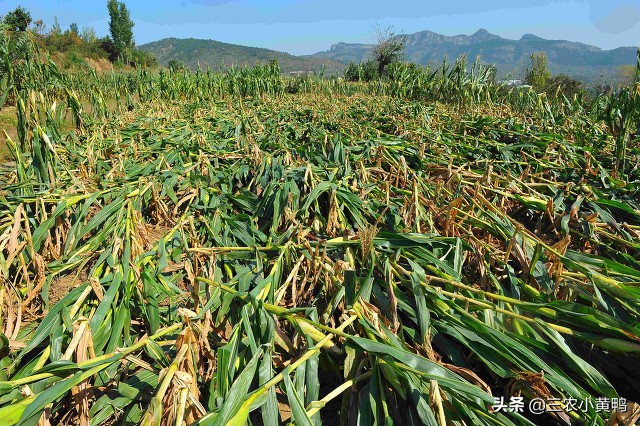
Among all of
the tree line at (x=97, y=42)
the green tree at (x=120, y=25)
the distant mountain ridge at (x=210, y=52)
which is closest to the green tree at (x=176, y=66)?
the tree line at (x=97, y=42)

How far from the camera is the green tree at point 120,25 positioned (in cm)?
3794

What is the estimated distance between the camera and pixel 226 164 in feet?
11.4

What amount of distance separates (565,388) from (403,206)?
129cm

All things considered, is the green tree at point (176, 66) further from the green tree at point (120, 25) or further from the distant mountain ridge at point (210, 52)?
the distant mountain ridge at point (210, 52)

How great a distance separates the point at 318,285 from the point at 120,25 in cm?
4649

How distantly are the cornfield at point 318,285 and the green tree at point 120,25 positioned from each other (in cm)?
4045

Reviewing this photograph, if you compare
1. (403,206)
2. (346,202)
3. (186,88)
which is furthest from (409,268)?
(186,88)

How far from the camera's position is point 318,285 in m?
1.93

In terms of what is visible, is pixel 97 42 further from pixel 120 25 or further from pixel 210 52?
pixel 210 52

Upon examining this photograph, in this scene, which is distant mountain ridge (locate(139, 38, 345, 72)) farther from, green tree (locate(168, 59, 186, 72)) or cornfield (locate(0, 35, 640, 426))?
cornfield (locate(0, 35, 640, 426))

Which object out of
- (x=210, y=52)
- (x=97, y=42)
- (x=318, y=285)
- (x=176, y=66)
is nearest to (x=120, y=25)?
(x=97, y=42)

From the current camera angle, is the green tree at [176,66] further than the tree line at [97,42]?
No

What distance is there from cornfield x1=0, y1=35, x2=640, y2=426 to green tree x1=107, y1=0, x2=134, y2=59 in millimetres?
40454

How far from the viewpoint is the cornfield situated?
1072mm
